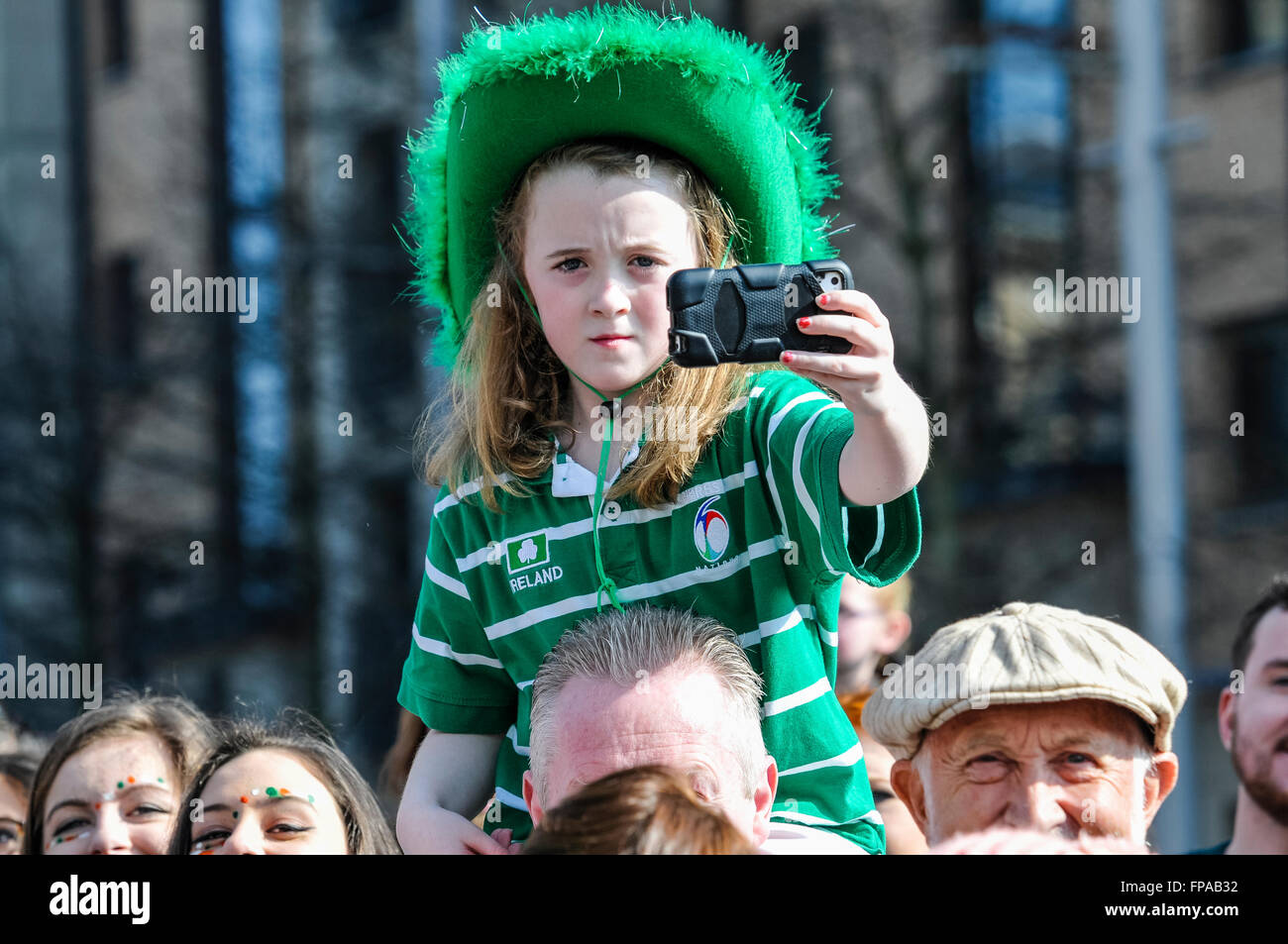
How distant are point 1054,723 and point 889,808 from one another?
640mm

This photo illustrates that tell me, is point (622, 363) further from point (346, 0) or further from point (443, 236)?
point (346, 0)

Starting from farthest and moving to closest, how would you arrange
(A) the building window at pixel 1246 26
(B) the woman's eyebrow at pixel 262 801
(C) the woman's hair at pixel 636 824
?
1. (A) the building window at pixel 1246 26
2. (B) the woman's eyebrow at pixel 262 801
3. (C) the woman's hair at pixel 636 824

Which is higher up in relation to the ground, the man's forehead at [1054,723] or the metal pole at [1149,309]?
the metal pole at [1149,309]

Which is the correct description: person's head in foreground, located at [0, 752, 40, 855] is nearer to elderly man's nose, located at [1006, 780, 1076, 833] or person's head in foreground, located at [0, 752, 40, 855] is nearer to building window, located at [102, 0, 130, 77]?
elderly man's nose, located at [1006, 780, 1076, 833]

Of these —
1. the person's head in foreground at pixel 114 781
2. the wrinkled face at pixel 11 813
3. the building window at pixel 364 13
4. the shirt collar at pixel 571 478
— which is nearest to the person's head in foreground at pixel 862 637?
the shirt collar at pixel 571 478

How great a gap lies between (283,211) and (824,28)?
444cm

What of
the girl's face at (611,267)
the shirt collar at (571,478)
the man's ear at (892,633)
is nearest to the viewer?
the girl's face at (611,267)

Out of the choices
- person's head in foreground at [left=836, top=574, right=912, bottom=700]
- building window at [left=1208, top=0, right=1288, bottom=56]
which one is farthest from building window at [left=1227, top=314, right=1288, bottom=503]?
person's head in foreground at [left=836, top=574, right=912, bottom=700]

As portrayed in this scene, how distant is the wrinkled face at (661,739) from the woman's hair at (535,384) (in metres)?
0.37

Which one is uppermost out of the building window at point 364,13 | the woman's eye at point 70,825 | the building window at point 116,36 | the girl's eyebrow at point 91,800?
the building window at point 116,36

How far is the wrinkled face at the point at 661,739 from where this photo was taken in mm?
2469

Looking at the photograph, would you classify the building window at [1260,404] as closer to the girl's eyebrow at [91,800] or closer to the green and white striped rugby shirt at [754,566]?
the green and white striped rugby shirt at [754,566]

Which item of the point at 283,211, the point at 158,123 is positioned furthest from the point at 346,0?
the point at 283,211

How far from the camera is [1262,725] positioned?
3.23 metres
